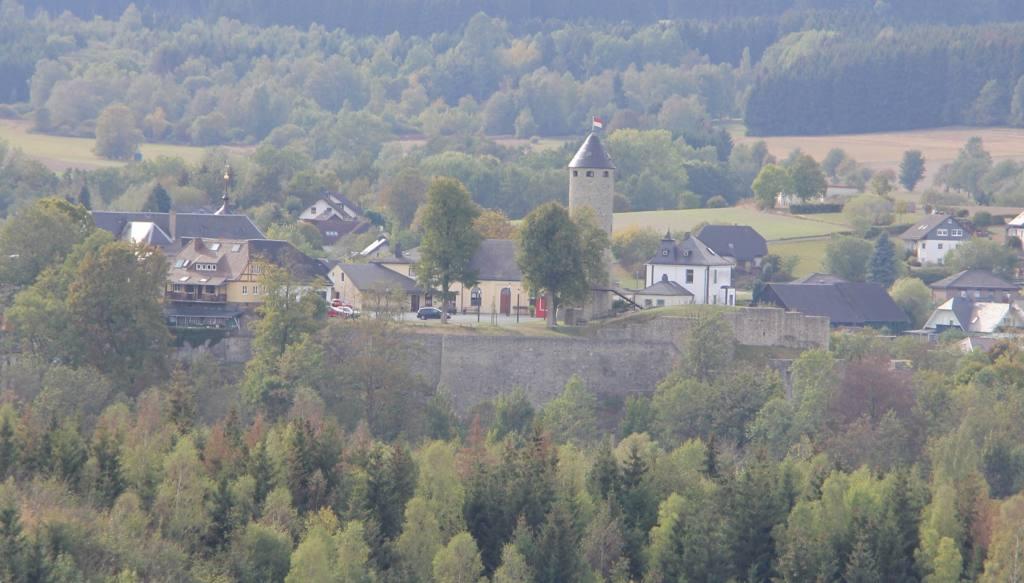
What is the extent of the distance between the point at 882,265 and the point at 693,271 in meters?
18.6

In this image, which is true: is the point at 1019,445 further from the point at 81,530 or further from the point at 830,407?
the point at 81,530

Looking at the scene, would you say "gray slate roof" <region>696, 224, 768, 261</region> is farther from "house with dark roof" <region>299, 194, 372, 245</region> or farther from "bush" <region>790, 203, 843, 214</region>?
"house with dark roof" <region>299, 194, 372, 245</region>

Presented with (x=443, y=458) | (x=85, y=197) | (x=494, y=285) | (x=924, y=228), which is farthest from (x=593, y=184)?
(x=85, y=197)

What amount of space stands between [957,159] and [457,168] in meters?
25.5

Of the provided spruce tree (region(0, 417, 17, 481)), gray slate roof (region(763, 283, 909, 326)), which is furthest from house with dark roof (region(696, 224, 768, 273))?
spruce tree (region(0, 417, 17, 481))

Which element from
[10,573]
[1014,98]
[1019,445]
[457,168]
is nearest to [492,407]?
[1019,445]

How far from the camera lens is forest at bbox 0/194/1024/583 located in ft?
144

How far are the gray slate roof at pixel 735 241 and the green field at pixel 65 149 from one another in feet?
118

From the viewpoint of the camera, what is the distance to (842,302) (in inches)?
2901

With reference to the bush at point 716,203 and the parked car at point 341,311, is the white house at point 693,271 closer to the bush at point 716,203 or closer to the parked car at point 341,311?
the parked car at point 341,311

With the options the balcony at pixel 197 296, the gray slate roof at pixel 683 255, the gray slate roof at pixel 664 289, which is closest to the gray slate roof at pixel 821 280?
the gray slate roof at pixel 683 255

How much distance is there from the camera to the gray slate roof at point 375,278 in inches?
2509

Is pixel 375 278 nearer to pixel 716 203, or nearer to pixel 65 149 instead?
pixel 716 203

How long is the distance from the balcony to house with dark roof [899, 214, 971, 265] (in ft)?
102
